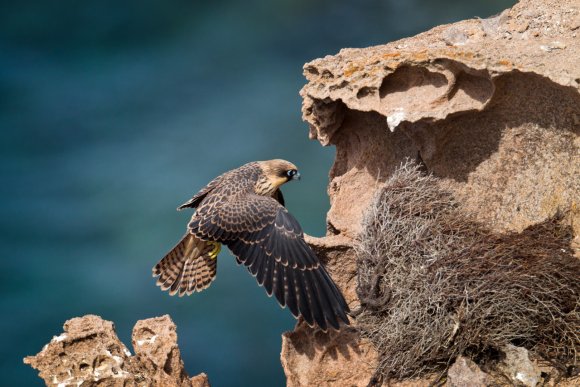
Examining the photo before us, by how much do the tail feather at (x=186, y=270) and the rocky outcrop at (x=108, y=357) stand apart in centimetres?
150

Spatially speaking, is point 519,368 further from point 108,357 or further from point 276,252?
point 108,357

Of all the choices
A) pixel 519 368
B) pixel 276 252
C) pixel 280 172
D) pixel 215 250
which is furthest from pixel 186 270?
pixel 519 368

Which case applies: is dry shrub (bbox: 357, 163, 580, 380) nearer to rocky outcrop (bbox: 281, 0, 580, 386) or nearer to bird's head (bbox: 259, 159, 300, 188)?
rocky outcrop (bbox: 281, 0, 580, 386)

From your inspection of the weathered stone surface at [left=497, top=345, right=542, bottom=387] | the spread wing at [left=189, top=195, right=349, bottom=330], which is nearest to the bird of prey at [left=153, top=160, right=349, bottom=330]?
the spread wing at [left=189, top=195, right=349, bottom=330]

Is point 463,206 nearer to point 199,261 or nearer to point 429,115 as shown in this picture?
point 429,115

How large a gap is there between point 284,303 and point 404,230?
1484mm

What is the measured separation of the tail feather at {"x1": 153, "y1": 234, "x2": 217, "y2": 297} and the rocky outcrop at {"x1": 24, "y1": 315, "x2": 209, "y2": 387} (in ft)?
4.92

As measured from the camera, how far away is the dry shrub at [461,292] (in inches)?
335

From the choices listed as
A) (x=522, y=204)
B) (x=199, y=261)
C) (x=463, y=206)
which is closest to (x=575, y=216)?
(x=522, y=204)

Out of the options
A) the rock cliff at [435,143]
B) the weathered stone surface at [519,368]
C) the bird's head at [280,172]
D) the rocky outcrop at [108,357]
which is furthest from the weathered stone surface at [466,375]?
the bird's head at [280,172]

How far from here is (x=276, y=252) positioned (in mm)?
8891

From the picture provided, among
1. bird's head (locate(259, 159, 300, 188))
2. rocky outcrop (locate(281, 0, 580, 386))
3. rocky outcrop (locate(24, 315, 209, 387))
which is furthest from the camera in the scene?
bird's head (locate(259, 159, 300, 188))

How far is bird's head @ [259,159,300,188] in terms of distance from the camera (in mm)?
10188

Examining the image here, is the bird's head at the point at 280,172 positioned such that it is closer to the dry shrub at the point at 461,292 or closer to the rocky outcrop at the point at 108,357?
the dry shrub at the point at 461,292
